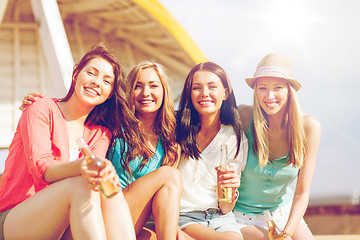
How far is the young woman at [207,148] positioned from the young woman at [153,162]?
97 mm

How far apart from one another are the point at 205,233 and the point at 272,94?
2.74 ft

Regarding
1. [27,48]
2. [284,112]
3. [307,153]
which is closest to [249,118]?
[284,112]

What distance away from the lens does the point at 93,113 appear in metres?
1.79

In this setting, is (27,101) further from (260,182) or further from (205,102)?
(260,182)

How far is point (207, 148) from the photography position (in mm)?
1918

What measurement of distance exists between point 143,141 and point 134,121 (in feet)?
0.39

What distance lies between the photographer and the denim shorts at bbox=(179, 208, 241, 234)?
1.73 meters

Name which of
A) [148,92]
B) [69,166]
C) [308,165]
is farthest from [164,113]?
[308,165]

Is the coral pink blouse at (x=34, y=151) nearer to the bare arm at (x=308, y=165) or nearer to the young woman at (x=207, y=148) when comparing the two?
the young woman at (x=207, y=148)

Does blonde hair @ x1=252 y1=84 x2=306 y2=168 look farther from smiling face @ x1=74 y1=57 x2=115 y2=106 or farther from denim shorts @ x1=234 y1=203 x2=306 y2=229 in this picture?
smiling face @ x1=74 y1=57 x2=115 y2=106

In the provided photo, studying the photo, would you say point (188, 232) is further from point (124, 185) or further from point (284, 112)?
point (284, 112)

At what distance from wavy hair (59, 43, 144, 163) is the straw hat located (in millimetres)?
769

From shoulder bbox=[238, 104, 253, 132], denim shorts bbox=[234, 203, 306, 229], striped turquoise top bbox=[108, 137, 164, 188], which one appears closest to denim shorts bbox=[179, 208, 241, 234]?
denim shorts bbox=[234, 203, 306, 229]

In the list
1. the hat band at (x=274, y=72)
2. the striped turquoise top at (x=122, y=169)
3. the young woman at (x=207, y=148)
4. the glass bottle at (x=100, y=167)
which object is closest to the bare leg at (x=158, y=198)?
the striped turquoise top at (x=122, y=169)
